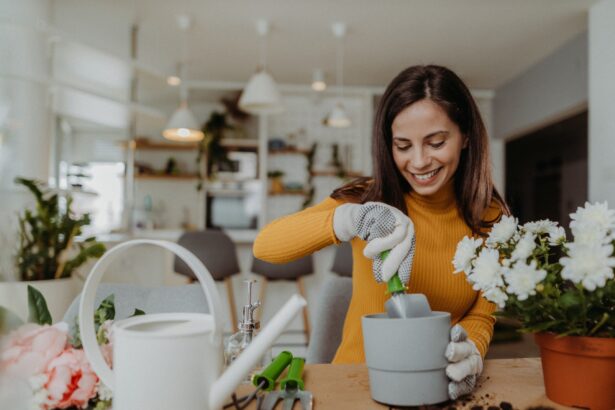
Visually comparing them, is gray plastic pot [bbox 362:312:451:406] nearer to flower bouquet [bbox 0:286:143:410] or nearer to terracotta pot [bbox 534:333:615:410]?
terracotta pot [bbox 534:333:615:410]

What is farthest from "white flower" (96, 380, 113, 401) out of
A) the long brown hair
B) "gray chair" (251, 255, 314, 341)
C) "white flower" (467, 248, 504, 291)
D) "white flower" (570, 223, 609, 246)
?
"gray chair" (251, 255, 314, 341)

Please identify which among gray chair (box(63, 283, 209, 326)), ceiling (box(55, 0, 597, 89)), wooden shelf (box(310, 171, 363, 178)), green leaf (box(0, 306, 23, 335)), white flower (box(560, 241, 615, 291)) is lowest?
gray chair (box(63, 283, 209, 326))

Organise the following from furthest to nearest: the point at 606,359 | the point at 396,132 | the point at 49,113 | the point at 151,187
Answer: the point at 151,187 → the point at 49,113 → the point at 396,132 → the point at 606,359

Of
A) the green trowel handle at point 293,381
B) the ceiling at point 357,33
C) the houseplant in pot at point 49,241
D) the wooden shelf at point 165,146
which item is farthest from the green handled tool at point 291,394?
A: the wooden shelf at point 165,146

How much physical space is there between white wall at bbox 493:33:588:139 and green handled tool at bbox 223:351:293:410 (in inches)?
165

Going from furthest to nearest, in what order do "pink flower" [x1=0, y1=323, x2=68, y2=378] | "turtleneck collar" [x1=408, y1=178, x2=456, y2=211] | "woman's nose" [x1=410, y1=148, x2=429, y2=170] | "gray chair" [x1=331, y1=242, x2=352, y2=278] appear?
"gray chair" [x1=331, y1=242, x2=352, y2=278]
"turtleneck collar" [x1=408, y1=178, x2=456, y2=211]
"woman's nose" [x1=410, y1=148, x2=429, y2=170]
"pink flower" [x1=0, y1=323, x2=68, y2=378]

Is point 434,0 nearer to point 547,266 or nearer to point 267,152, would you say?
point 267,152

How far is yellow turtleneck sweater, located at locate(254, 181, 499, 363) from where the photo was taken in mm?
1023

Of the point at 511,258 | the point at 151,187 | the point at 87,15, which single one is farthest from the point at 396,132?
the point at 151,187

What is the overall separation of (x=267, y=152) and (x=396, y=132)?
4443mm

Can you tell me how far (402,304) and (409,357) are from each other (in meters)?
0.07

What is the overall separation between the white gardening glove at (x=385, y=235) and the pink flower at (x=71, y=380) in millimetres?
381

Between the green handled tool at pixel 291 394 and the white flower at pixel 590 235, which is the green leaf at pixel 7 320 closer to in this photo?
the green handled tool at pixel 291 394

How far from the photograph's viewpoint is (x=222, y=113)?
579 cm
